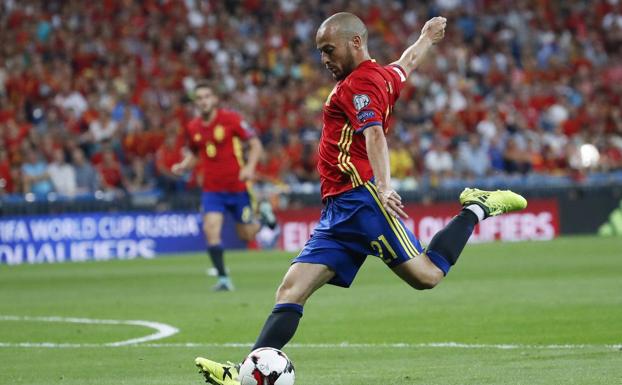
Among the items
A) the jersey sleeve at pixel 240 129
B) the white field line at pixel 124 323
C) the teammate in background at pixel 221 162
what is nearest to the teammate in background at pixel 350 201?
the white field line at pixel 124 323

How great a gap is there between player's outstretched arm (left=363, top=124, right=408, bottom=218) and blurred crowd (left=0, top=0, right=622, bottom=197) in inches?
656

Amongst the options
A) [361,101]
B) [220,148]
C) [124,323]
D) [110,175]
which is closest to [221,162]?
[220,148]

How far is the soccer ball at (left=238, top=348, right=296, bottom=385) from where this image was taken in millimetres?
6883

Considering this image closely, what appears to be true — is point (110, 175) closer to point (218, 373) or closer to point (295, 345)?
point (295, 345)

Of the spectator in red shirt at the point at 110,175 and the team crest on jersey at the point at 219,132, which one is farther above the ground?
the team crest on jersey at the point at 219,132

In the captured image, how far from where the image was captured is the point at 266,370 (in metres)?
6.89

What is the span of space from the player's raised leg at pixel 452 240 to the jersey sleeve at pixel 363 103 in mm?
915

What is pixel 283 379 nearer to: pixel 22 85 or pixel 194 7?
Result: pixel 22 85

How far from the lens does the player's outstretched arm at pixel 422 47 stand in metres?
8.24

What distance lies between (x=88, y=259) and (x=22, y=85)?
4.21 meters

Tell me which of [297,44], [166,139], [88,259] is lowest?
[88,259]

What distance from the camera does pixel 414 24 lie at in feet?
111

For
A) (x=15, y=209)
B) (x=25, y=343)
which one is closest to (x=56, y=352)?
(x=25, y=343)

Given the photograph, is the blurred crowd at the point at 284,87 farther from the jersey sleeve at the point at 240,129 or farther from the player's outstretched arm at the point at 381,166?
the player's outstretched arm at the point at 381,166
